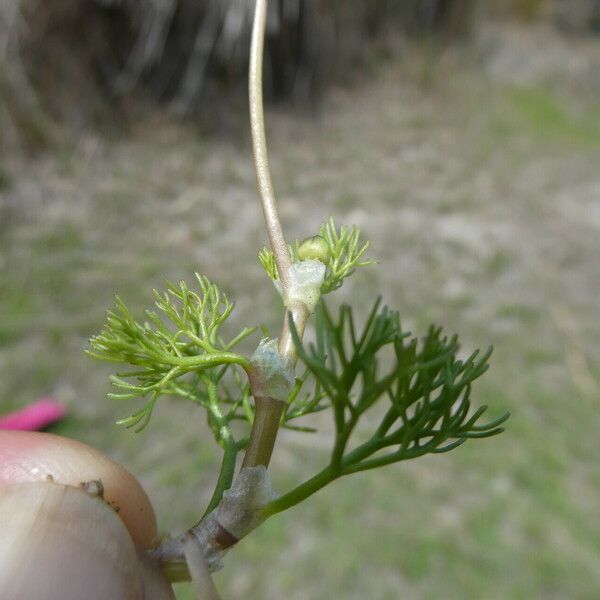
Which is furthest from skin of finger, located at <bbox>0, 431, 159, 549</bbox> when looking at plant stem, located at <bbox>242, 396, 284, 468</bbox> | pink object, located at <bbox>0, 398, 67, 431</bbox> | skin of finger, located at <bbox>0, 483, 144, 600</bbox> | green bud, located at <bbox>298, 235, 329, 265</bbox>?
pink object, located at <bbox>0, 398, 67, 431</bbox>

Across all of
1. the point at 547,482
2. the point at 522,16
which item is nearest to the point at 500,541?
the point at 547,482

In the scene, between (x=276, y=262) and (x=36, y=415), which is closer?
(x=276, y=262)

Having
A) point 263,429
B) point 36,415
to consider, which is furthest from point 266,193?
point 36,415

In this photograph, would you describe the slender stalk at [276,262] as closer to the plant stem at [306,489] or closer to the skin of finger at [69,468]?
the plant stem at [306,489]

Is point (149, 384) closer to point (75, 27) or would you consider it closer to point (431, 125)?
point (75, 27)

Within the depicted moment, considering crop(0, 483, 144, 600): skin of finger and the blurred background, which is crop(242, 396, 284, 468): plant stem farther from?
the blurred background

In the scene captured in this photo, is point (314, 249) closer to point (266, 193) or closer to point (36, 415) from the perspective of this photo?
point (266, 193)

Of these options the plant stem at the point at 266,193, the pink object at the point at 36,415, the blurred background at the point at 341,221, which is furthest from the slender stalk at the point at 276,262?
the pink object at the point at 36,415
